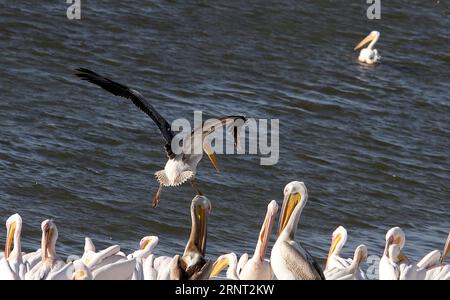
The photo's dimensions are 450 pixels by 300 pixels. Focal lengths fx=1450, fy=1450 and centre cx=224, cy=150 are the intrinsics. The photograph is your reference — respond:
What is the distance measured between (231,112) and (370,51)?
150 inches

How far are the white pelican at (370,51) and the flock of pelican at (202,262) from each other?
9.00 metres

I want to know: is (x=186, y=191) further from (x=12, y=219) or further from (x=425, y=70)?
(x=425, y=70)

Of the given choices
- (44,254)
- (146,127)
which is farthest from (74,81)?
(44,254)

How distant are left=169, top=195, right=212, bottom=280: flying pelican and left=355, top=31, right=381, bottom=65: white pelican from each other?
1019cm

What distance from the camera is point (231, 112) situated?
52.2ft

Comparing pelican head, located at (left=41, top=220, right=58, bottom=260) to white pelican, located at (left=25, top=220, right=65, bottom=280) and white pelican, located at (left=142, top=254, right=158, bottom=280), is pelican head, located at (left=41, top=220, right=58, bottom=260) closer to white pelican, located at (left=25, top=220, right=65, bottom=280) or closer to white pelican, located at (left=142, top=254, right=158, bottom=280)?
white pelican, located at (left=25, top=220, right=65, bottom=280)

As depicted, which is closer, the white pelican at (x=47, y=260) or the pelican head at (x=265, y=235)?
the white pelican at (x=47, y=260)

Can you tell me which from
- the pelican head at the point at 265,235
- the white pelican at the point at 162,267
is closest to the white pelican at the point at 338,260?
the pelican head at the point at 265,235

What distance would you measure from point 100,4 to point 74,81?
9.61 ft

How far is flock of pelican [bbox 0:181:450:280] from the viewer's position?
8.68m

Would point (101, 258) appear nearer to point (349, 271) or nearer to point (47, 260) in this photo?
point (47, 260)

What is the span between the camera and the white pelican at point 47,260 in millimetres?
8977

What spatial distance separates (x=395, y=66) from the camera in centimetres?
1967

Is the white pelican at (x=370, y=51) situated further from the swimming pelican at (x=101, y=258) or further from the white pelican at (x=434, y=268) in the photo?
the swimming pelican at (x=101, y=258)
